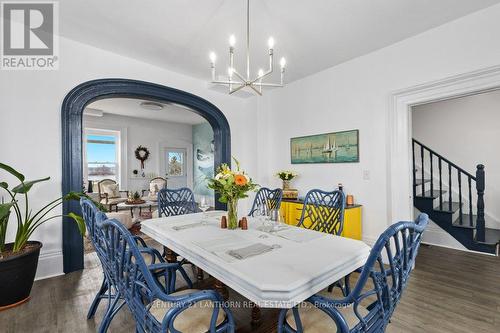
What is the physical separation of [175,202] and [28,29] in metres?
2.47

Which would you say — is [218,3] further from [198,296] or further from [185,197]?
[198,296]

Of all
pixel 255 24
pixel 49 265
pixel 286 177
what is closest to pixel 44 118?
pixel 49 265

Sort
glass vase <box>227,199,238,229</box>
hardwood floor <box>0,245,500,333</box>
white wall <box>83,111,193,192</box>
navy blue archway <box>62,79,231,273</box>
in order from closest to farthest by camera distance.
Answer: hardwood floor <box>0,245,500,333</box> < glass vase <box>227,199,238,229</box> < navy blue archway <box>62,79,231,273</box> < white wall <box>83,111,193,192</box>

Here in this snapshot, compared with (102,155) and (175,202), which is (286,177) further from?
(102,155)

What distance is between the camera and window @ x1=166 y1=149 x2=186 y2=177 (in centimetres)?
793

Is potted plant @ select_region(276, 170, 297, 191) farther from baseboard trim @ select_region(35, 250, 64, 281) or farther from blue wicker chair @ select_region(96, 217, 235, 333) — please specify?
baseboard trim @ select_region(35, 250, 64, 281)

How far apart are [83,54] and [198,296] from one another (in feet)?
10.8

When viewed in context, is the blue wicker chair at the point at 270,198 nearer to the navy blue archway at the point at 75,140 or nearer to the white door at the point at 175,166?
the navy blue archway at the point at 75,140

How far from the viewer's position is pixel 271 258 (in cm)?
137

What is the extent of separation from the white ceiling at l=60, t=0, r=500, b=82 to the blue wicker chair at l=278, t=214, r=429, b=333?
7.12 ft

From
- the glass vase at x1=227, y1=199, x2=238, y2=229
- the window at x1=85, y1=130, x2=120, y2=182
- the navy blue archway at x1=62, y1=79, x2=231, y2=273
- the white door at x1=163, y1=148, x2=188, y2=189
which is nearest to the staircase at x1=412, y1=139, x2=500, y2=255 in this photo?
the glass vase at x1=227, y1=199, x2=238, y2=229

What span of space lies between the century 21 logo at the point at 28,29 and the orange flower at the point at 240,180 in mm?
2438

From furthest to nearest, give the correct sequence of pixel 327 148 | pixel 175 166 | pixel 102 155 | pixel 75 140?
pixel 175 166
pixel 102 155
pixel 327 148
pixel 75 140

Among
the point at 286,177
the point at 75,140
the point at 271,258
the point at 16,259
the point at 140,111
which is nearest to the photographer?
the point at 271,258
